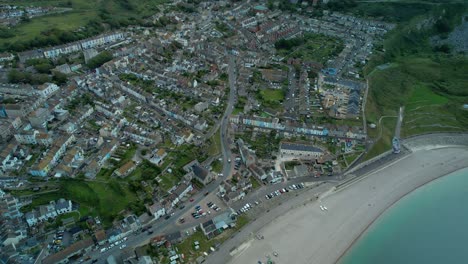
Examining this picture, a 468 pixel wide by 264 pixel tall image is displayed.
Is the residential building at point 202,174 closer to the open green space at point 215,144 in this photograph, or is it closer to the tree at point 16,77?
the open green space at point 215,144

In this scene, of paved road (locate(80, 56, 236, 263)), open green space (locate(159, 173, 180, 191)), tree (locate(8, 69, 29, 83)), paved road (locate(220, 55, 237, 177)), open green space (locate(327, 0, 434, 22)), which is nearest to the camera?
paved road (locate(80, 56, 236, 263))

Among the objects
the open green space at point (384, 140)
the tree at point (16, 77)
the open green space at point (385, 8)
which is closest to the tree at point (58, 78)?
the tree at point (16, 77)

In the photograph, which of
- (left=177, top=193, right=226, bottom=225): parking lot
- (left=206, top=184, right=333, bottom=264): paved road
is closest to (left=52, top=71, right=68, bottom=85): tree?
(left=177, top=193, right=226, bottom=225): parking lot

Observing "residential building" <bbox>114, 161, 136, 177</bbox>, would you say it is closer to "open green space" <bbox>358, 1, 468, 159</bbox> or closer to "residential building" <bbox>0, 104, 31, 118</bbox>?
"residential building" <bbox>0, 104, 31, 118</bbox>

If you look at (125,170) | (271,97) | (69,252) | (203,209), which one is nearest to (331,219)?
(203,209)

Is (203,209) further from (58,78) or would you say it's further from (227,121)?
(58,78)

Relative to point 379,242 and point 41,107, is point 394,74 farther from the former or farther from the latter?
point 41,107

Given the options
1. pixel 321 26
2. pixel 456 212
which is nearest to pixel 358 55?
pixel 321 26
